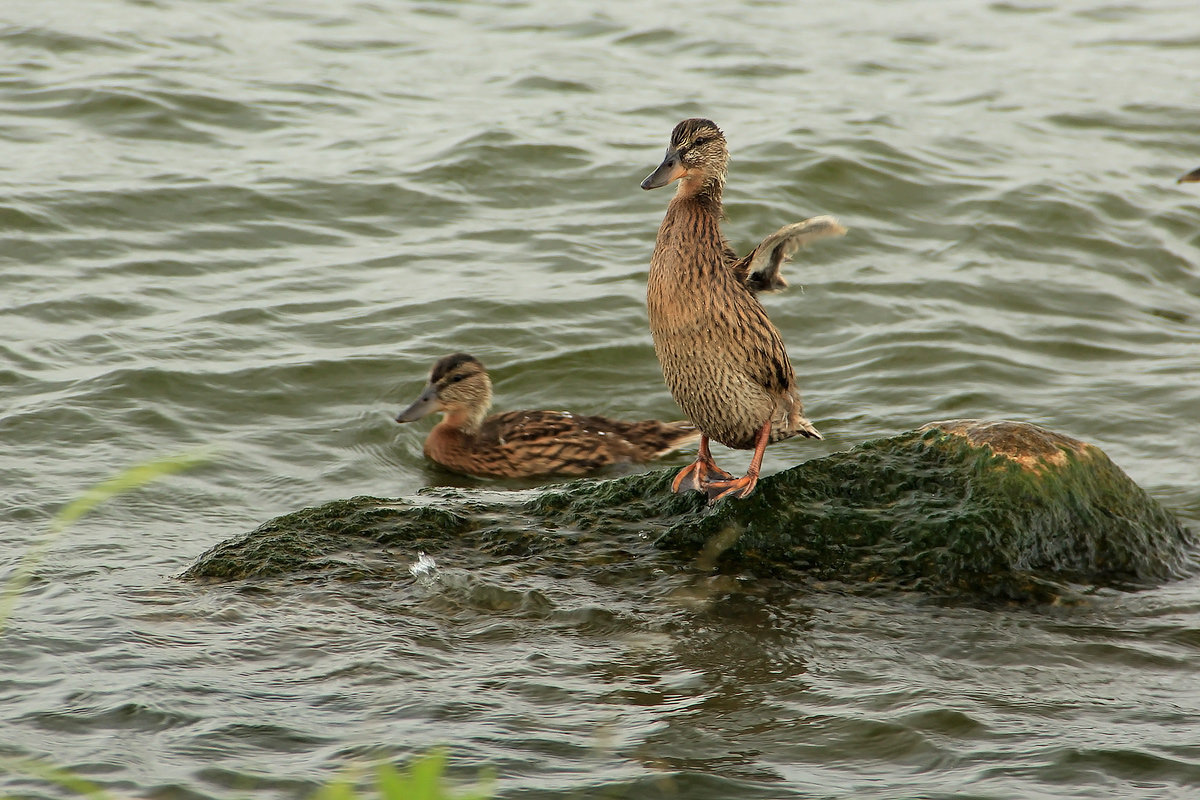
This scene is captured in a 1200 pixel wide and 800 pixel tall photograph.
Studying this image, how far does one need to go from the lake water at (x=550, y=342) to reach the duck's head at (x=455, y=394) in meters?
0.38

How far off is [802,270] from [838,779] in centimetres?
671

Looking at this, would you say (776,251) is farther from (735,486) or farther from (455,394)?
(455,394)

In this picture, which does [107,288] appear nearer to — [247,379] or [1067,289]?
[247,379]

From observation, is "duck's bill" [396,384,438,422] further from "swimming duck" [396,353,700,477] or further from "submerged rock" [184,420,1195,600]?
"submerged rock" [184,420,1195,600]

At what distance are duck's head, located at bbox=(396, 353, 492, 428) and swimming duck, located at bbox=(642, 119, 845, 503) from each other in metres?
2.91

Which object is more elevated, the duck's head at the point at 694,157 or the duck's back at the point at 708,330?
the duck's head at the point at 694,157

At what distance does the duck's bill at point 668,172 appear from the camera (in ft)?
18.0

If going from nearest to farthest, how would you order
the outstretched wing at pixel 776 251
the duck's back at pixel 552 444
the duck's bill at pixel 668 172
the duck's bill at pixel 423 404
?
the outstretched wing at pixel 776 251 → the duck's bill at pixel 668 172 → the duck's back at pixel 552 444 → the duck's bill at pixel 423 404

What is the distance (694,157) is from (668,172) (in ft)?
0.44

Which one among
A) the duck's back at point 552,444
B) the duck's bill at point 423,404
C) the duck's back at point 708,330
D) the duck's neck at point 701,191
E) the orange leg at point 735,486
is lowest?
the duck's back at point 552,444

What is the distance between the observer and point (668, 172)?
18.1ft

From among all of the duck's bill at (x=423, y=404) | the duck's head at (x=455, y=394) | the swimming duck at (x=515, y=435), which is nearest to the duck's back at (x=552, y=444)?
the swimming duck at (x=515, y=435)

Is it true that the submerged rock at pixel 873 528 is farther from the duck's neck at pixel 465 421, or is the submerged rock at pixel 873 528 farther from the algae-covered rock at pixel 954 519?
the duck's neck at pixel 465 421

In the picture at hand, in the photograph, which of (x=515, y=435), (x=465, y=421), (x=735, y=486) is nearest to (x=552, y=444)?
(x=515, y=435)
